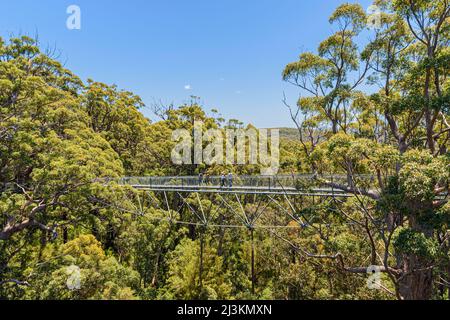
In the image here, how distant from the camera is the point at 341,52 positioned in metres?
8.87

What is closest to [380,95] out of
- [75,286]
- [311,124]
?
[311,124]

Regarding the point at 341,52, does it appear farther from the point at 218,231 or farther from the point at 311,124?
the point at 218,231

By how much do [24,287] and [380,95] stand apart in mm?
13811

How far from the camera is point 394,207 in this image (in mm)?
5508

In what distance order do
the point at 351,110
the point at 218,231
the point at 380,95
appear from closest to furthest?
the point at 380,95
the point at 351,110
the point at 218,231

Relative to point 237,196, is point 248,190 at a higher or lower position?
higher

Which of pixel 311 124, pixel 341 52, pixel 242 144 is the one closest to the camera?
pixel 341 52

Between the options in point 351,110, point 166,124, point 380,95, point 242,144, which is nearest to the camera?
point 380,95

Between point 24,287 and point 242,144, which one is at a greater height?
point 242,144
